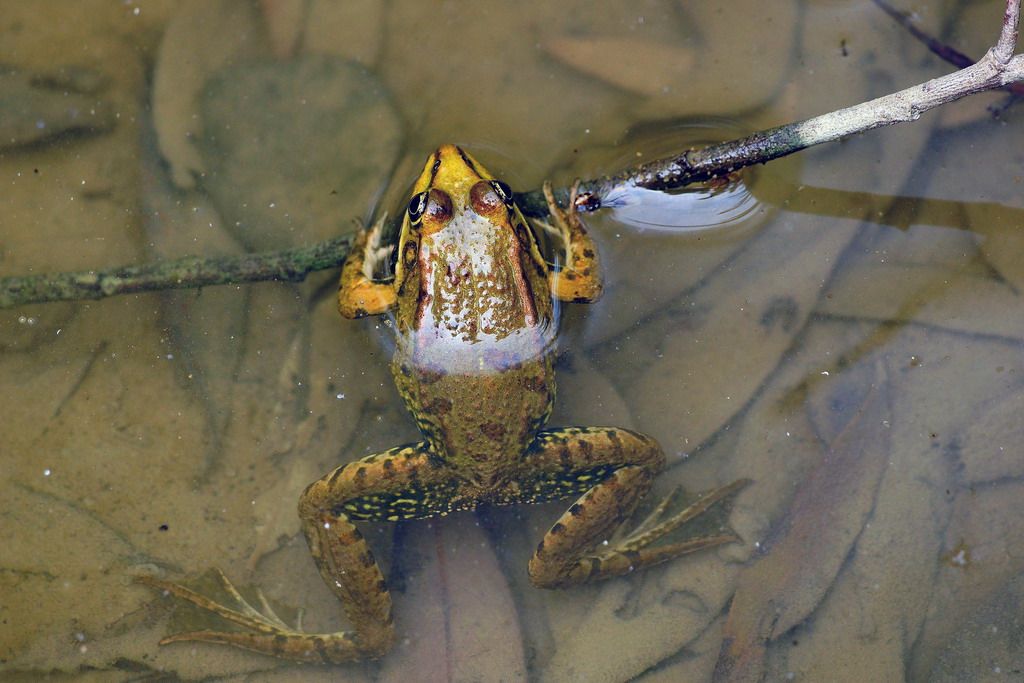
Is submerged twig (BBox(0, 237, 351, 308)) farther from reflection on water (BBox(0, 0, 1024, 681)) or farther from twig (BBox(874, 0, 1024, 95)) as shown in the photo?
twig (BBox(874, 0, 1024, 95))

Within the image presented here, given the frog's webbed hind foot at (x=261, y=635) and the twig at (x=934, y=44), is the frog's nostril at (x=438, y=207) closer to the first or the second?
the frog's webbed hind foot at (x=261, y=635)

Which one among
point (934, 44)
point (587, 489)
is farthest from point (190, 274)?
point (934, 44)

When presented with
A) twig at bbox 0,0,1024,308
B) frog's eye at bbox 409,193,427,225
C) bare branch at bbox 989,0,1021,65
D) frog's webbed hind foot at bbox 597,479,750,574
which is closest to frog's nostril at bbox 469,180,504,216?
frog's eye at bbox 409,193,427,225

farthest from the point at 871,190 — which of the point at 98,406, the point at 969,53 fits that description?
the point at 98,406

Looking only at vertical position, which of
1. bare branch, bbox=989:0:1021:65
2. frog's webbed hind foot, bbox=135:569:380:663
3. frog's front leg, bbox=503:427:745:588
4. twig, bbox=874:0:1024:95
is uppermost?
bare branch, bbox=989:0:1021:65

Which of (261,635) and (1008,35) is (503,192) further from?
(261,635)

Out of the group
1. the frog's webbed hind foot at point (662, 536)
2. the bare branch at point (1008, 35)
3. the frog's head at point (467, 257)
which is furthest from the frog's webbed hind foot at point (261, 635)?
the bare branch at point (1008, 35)
